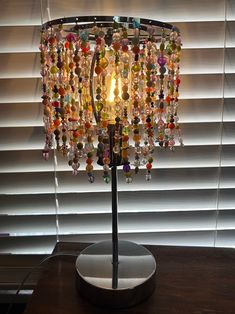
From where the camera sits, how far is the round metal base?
2.38ft

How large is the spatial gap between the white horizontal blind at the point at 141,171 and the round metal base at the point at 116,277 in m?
0.22

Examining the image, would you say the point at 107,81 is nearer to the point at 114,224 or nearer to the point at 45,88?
the point at 45,88

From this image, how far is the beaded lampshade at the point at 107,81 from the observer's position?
0.58 m

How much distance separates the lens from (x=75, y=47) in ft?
1.93

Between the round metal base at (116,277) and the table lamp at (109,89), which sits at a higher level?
the table lamp at (109,89)

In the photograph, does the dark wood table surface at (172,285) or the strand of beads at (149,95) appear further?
the dark wood table surface at (172,285)

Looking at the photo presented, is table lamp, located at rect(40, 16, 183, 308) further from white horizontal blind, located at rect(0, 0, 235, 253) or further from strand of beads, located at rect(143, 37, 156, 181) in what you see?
white horizontal blind, located at rect(0, 0, 235, 253)

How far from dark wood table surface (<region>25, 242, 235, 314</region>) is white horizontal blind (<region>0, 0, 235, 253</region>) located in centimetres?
12

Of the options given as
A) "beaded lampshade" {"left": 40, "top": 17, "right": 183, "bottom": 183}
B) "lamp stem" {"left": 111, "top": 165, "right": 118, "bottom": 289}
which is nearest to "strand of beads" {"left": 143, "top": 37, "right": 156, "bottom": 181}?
"beaded lampshade" {"left": 40, "top": 17, "right": 183, "bottom": 183}

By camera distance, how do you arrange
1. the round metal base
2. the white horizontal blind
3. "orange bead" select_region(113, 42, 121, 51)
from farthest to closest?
1. the white horizontal blind
2. the round metal base
3. "orange bead" select_region(113, 42, 121, 51)

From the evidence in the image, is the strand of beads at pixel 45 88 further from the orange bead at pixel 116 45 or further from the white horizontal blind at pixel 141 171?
the white horizontal blind at pixel 141 171

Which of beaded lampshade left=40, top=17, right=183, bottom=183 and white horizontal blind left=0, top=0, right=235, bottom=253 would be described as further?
white horizontal blind left=0, top=0, right=235, bottom=253

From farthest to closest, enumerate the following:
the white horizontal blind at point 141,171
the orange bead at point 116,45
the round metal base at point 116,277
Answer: the white horizontal blind at point 141,171
the round metal base at point 116,277
the orange bead at point 116,45

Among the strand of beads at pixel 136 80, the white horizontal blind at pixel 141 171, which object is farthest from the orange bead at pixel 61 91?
the white horizontal blind at pixel 141 171
